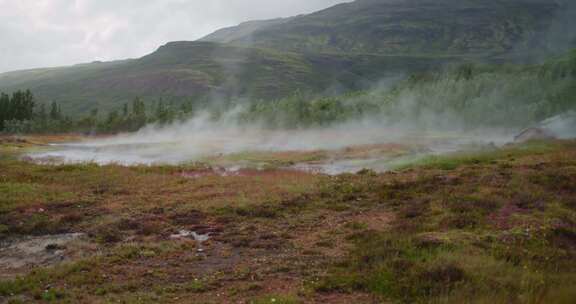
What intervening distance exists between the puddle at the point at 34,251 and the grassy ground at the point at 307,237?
0.31 metres

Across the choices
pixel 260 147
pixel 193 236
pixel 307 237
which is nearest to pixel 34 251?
pixel 193 236

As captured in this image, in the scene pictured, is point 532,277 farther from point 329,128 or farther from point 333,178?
point 329,128

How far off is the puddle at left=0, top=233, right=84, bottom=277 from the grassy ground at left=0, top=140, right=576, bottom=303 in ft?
1.01

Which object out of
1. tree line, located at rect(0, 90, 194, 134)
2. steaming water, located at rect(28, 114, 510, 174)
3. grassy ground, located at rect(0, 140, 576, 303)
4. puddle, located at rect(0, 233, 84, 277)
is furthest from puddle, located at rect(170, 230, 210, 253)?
tree line, located at rect(0, 90, 194, 134)

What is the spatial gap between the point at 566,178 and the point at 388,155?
2310 cm

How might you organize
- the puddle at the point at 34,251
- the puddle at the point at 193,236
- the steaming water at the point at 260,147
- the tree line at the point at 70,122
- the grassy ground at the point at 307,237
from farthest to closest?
1. the tree line at the point at 70,122
2. the steaming water at the point at 260,147
3. the puddle at the point at 193,236
4. the puddle at the point at 34,251
5. the grassy ground at the point at 307,237

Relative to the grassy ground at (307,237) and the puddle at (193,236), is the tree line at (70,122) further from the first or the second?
the puddle at (193,236)

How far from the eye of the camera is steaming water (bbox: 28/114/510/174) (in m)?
46.7

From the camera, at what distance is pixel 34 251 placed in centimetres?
1758

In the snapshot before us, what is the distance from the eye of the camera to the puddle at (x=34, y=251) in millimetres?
16203

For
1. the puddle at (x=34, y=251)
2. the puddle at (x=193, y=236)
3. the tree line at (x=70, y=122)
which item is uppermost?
the tree line at (x=70, y=122)

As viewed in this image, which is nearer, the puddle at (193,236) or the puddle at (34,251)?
the puddle at (34,251)

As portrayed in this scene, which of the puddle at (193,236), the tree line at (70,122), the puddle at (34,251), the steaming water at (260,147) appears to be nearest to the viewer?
the puddle at (34,251)

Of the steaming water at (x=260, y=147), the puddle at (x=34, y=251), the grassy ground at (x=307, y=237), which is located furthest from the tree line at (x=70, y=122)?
the puddle at (x=34, y=251)
